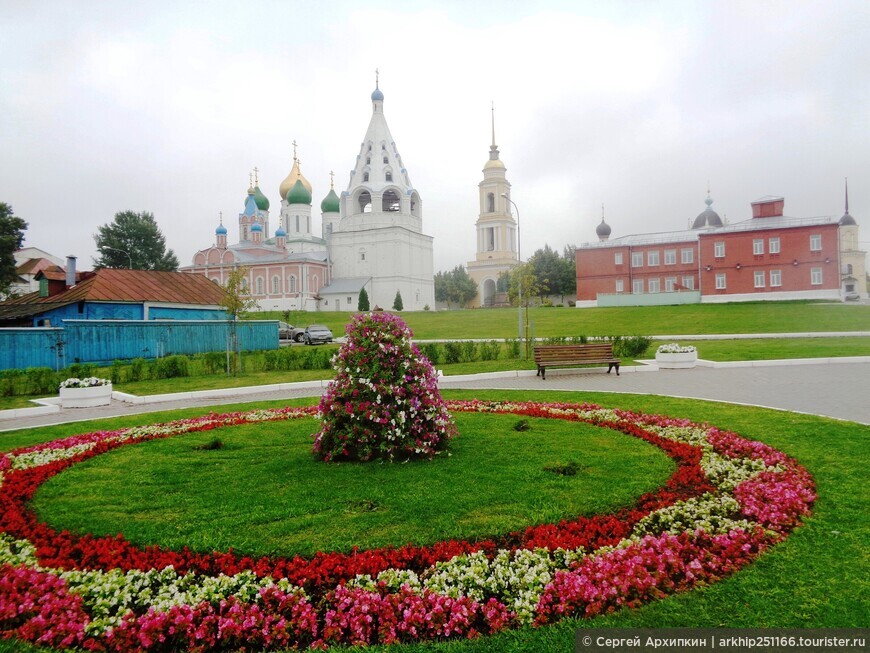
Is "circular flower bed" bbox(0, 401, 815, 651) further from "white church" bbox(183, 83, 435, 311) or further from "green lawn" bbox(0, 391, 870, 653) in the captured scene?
"white church" bbox(183, 83, 435, 311)

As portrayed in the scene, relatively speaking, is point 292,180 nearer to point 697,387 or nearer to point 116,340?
point 116,340

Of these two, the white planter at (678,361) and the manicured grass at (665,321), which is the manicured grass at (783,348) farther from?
the manicured grass at (665,321)

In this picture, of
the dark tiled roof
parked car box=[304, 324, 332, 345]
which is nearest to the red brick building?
parked car box=[304, 324, 332, 345]

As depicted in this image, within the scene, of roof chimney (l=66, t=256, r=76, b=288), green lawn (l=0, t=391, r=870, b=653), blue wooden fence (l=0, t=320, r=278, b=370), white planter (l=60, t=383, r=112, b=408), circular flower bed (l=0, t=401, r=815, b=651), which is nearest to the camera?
green lawn (l=0, t=391, r=870, b=653)

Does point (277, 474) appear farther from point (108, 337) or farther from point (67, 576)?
point (108, 337)

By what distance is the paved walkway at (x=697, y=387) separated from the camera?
403 inches

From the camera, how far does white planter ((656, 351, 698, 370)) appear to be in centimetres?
1648

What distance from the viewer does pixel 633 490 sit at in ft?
17.5

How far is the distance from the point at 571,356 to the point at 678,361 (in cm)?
338

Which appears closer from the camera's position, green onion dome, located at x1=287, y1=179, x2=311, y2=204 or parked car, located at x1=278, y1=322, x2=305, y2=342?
parked car, located at x1=278, y1=322, x2=305, y2=342

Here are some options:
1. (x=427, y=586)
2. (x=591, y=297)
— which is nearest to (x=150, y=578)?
(x=427, y=586)

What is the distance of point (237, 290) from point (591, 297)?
39197 mm

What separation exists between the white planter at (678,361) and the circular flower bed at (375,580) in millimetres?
12041

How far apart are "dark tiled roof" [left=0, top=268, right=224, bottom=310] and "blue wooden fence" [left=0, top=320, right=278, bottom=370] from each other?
3837 mm
